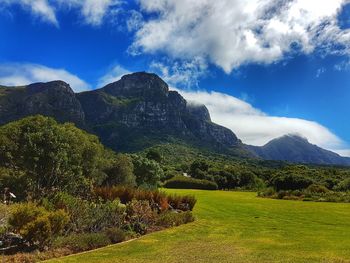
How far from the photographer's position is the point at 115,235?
56.7 feet

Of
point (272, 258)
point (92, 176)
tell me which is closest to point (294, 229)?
point (272, 258)

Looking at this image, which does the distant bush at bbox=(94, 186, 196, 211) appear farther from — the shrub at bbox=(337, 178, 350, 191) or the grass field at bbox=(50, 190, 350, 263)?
the shrub at bbox=(337, 178, 350, 191)

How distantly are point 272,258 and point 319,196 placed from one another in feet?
111

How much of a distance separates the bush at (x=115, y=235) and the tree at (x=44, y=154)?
852cm

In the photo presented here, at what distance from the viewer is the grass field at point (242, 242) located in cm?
1402

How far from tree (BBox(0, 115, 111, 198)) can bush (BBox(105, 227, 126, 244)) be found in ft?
28.0

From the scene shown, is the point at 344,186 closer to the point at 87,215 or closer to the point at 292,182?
the point at 292,182

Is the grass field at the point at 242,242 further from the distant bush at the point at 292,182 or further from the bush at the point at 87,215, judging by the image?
the distant bush at the point at 292,182

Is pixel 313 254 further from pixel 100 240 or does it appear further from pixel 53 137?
pixel 53 137

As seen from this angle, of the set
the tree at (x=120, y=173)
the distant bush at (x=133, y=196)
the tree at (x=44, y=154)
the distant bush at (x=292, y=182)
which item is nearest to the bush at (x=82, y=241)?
the distant bush at (x=133, y=196)

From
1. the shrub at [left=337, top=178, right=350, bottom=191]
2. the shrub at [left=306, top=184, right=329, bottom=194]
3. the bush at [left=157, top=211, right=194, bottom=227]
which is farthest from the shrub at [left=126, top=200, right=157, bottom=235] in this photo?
the shrub at [left=337, top=178, right=350, bottom=191]

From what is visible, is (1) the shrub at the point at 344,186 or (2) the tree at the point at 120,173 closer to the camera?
(2) the tree at the point at 120,173

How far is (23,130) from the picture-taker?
3073 centimetres

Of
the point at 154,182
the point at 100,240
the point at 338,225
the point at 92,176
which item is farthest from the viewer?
the point at 154,182
